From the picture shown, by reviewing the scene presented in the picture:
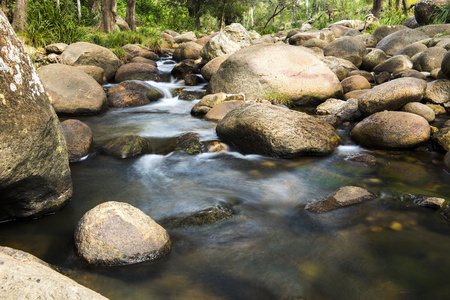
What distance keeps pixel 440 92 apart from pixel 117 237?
22.9 feet

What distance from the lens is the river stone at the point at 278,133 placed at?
16.5ft

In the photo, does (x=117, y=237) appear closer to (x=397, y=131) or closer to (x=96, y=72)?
(x=397, y=131)

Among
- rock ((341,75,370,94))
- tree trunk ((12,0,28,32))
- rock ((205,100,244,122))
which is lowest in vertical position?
rock ((205,100,244,122))

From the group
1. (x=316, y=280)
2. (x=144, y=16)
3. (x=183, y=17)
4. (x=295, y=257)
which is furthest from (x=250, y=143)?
(x=144, y=16)

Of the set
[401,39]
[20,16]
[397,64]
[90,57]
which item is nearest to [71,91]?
[90,57]

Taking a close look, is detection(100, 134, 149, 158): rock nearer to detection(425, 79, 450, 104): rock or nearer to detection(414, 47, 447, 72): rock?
detection(425, 79, 450, 104): rock

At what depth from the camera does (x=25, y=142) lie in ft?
8.66

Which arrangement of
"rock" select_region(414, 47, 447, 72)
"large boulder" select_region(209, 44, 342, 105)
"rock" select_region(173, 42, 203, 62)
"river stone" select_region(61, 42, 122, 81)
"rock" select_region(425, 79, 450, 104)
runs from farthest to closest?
"rock" select_region(173, 42, 203, 62) → "river stone" select_region(61, 42, 122, 81) → "rock" select_region(414, 47, 447, 72) → "large boulder" select_region(209, 44, 342, 105) → "rock" select_region(425, 79, 450, 104)

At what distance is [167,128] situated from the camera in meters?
6.77

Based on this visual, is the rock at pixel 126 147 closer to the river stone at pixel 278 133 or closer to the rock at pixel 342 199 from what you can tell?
the river stone at pixel 278 133

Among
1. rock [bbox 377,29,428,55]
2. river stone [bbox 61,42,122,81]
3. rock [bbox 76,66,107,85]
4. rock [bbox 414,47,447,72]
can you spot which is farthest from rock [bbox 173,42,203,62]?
rock [bbox 414,47,447,72]

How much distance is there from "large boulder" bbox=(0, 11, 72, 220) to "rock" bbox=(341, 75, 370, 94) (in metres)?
7.40

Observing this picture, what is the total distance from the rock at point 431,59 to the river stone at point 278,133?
17.8 ft

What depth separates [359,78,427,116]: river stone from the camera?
596cm
